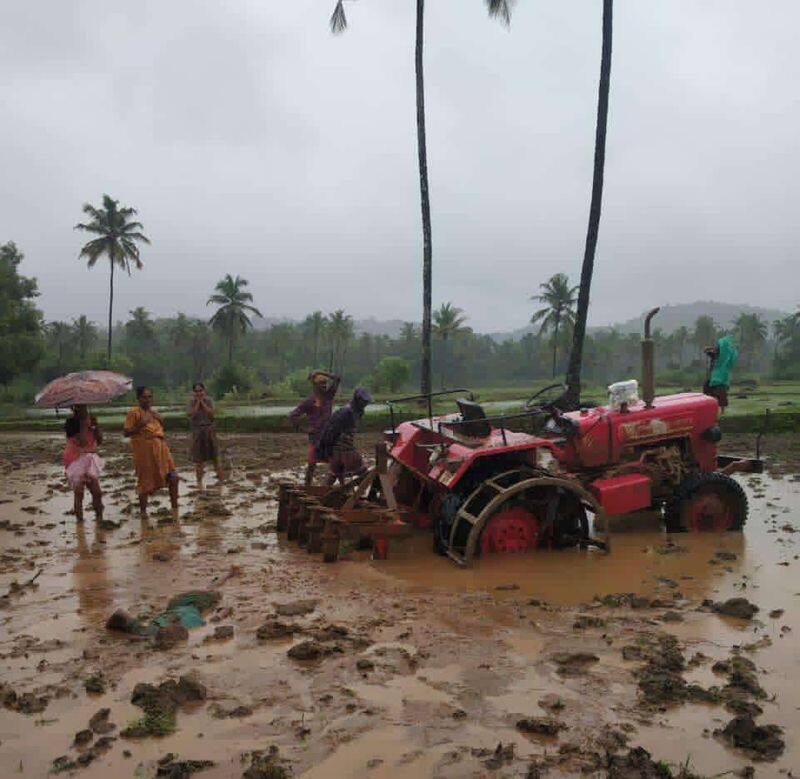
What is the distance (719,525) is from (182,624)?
205 inches

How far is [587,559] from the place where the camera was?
257 inches

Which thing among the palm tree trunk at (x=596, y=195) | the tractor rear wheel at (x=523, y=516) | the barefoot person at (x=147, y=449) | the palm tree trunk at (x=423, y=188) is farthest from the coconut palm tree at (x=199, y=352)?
the tractor rear wheel at (x=523, y=516)

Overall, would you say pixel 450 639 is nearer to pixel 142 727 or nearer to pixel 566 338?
pixel 142 727

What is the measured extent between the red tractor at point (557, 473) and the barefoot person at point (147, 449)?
8.09 ft

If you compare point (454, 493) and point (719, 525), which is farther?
point (719, 525)

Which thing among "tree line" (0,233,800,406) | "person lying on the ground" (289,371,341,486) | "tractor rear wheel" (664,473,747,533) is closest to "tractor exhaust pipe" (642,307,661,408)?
"tractor rear wheel" (664,473,747,533)

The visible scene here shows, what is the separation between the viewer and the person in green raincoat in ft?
27.8

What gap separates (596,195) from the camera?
572 inches

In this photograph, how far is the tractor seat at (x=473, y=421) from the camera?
682 cm

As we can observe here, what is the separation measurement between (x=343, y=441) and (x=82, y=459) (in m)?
2.85

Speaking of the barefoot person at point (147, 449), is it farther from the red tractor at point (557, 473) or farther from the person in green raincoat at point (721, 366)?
the person in green raincoat at point (721, 366)

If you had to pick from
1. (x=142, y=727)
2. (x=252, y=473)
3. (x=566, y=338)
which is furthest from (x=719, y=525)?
(x=566, y=338)

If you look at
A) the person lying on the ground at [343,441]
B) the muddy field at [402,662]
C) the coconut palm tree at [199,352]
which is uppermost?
the coconut palm tree at [199,352]

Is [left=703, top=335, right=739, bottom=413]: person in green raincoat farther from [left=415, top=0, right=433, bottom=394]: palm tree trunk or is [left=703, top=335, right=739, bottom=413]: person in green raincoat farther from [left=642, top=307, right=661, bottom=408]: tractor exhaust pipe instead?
[left=415, top=0, right=433, bottom=394]: palm tree trunk
